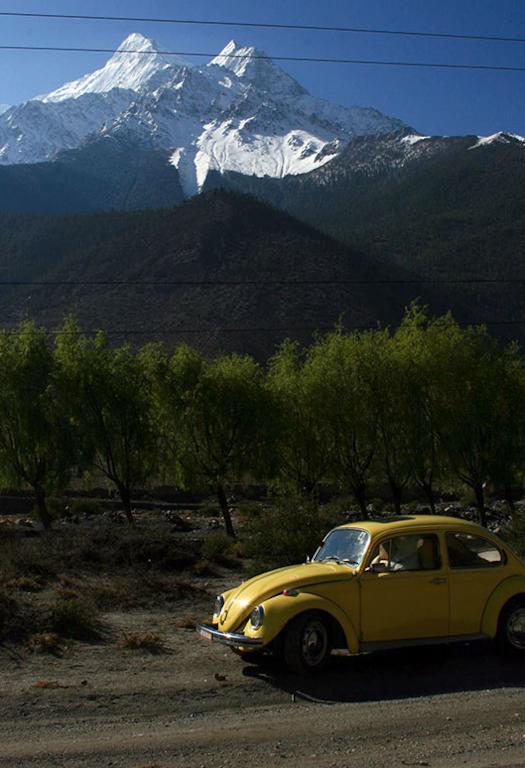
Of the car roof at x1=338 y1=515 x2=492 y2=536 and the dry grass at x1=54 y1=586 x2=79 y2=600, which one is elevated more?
the car roof at x1=338 y1=515 x2=492 y2=536

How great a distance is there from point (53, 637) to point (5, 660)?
890mm

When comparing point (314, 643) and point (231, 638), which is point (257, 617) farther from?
point (314, 643)

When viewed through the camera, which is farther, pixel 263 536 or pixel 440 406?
pixel 440 406

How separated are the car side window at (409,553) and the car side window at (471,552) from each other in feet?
0.72

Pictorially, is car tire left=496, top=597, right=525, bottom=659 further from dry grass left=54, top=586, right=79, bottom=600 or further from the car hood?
dry grass left=54, top=586, right=79, bottom=600

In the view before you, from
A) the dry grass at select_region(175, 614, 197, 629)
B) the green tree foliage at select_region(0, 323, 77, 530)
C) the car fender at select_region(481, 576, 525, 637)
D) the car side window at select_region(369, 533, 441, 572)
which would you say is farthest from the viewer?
the green tree foliage at select_region(0, 323, 77, 530)

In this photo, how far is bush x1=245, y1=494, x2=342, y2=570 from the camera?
19.9 metres

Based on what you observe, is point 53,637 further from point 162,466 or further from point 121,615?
point 162,466

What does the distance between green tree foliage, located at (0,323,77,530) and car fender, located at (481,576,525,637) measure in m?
25.9

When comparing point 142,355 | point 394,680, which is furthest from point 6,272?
point 394,680

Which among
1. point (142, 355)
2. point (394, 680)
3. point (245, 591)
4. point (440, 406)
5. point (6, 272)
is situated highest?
point (6, 272)

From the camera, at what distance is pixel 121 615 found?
14.1m

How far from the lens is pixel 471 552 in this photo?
10492 millimetres

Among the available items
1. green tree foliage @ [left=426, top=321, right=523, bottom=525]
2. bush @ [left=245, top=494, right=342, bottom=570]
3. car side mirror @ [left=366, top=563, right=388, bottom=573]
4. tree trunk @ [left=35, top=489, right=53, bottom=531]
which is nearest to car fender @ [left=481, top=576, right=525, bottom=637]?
car side mirror @ [left=366, top=563, right=388, bottom=573]
